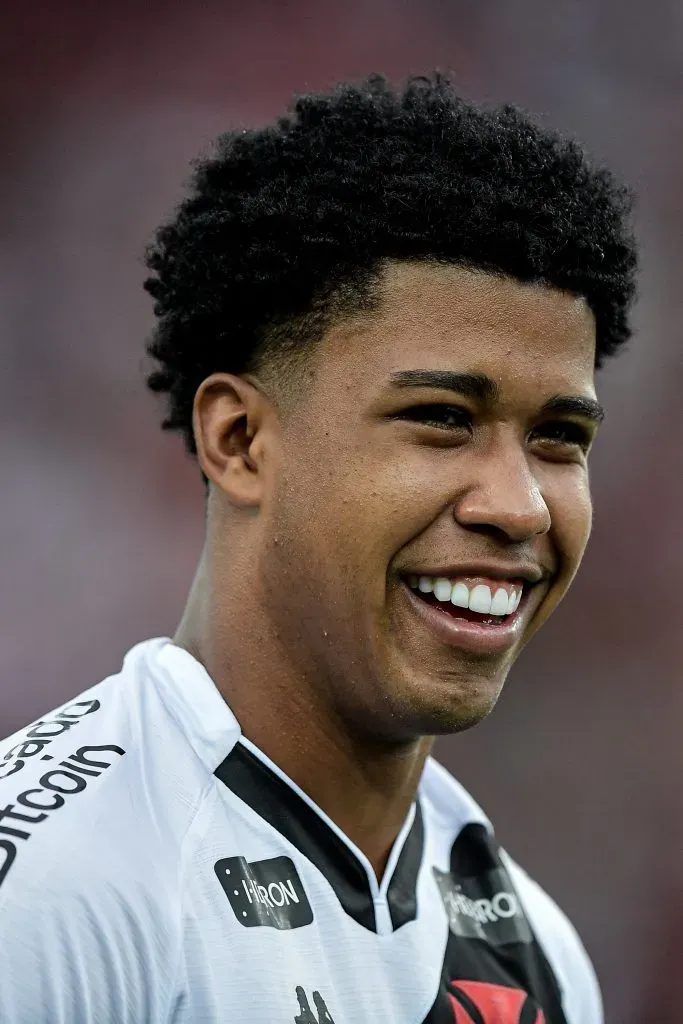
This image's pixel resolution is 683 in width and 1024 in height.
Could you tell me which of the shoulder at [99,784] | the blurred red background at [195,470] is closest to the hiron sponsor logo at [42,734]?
the shoulder at [99,784]

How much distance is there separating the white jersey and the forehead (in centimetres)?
64

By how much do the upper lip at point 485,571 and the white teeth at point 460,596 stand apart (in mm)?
20

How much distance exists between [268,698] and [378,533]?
0.39 metres

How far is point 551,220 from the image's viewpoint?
2240 millimetres

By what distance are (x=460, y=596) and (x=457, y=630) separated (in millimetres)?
64

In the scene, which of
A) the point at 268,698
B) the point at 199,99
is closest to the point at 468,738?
the point at 199,99

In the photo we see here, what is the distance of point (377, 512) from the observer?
6.88 feet

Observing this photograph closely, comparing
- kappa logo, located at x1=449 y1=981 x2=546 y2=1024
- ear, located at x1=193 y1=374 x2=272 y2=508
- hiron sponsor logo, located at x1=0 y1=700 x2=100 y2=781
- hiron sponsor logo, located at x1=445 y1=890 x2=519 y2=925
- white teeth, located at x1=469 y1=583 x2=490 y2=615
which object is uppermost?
ear, located at x1=193 y1=374 x2=272 y2=508

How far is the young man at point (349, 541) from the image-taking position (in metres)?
2.04

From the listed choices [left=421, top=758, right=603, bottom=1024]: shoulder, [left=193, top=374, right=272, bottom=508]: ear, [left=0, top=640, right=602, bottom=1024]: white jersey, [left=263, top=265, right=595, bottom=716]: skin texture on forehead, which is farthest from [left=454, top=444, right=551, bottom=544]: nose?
[left=421, top=758, right=603, bottom=1024]: shoulder

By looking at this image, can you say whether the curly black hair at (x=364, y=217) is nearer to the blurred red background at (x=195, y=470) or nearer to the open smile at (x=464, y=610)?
the open smile at (x=464, y=610)

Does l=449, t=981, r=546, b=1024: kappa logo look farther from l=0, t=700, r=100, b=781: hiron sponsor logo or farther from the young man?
l=0, t=700, r=100, b=781: hiron sponsor logo

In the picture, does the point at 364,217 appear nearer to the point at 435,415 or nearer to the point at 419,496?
the point at 435,415

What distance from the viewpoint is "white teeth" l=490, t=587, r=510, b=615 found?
7.11 feet
